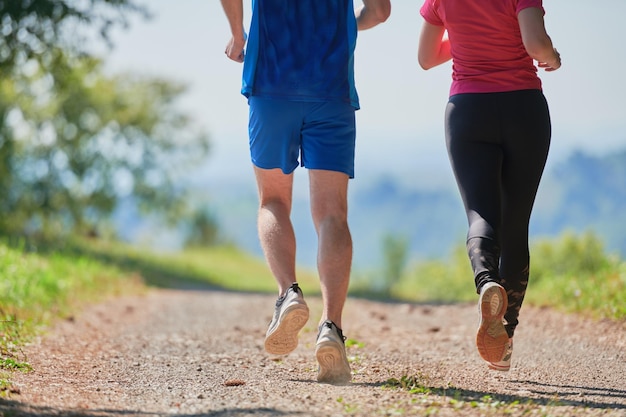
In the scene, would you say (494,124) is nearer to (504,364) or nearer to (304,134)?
(304,134)

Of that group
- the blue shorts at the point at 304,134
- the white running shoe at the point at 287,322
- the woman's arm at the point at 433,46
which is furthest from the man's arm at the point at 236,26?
the white running shoe at the point at 287,322

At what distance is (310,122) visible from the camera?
358 centimetres

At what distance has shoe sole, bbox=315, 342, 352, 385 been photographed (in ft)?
11.3

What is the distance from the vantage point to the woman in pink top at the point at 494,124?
3.54 m

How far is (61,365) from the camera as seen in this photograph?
4.31 m

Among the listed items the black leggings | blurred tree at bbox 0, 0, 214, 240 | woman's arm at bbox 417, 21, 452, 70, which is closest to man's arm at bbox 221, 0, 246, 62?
woman's arm at bbox 417, 21, 452, 70

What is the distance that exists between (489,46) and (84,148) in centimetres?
2276

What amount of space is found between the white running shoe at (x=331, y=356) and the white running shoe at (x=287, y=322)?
10cm

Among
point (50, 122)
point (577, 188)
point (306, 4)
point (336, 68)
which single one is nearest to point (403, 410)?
point (336, 68)

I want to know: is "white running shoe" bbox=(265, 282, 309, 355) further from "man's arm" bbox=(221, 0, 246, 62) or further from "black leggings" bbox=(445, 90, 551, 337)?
"man's arm" bbox=(221, 0, 246, 62)

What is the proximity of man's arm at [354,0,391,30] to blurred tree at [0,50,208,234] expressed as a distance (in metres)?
18.2

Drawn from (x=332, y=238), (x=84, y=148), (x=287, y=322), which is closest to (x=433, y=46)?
(x=332, y=238)

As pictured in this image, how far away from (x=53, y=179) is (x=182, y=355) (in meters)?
20.9

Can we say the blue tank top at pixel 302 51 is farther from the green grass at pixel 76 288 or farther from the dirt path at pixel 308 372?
the green grass at pixel 76 288
